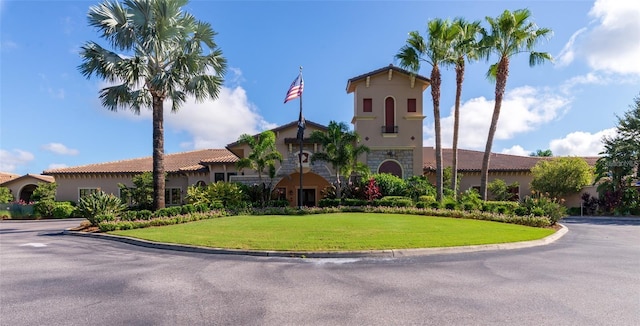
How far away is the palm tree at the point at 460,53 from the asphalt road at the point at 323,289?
46.3ft

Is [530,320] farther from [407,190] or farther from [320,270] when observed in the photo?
[407,190]

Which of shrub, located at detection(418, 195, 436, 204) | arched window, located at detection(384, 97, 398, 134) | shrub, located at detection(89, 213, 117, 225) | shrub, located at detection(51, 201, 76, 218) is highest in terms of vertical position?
arched window, located at detection(384, 97, 398, 134)

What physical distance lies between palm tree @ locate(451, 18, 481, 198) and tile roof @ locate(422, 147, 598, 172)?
5506mm

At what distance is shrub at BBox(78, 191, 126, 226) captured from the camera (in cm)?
1695

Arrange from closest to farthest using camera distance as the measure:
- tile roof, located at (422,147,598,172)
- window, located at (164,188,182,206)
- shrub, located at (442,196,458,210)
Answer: shrub, located at (442,196,458,210)
tile roof, located at (422,147,598,172)
window, located at (164,188,182,206)

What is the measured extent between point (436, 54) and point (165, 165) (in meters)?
24.1

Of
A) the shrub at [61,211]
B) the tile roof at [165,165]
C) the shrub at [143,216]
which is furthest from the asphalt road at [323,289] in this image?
the tile roof at [165,165]

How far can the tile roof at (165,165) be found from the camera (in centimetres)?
3094

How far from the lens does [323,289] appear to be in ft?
20.9

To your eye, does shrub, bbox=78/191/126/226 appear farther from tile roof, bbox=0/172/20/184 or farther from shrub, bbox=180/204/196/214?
tile roof, bbox=0/172/20/184

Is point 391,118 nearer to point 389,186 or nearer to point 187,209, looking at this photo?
point 389,186

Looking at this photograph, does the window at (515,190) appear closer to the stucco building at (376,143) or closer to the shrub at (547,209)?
the stucco building at (376,143)

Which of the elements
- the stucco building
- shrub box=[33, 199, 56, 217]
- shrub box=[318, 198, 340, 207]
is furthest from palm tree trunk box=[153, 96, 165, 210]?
shrub box=[33, 199, 56, 217]

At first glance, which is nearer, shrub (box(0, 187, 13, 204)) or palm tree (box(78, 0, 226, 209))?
palm tree (box(78, 0, 226, 209))
